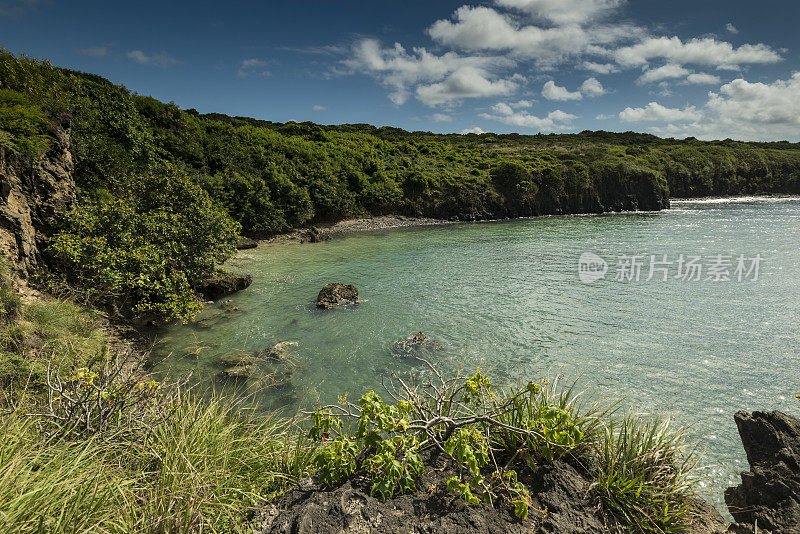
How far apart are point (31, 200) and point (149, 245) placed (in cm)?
361

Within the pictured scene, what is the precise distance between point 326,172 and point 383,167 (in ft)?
36.0

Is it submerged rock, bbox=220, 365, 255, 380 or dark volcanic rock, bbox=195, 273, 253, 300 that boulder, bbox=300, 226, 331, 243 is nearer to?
dark volcanic rock, bbox=195, 273, 253, 300

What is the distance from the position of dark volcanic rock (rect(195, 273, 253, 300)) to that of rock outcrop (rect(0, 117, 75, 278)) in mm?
5239

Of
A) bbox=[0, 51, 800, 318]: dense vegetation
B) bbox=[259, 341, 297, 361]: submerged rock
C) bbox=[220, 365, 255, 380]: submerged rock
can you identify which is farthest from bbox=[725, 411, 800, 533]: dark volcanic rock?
bbox=[0, 51, 800, 318]: dense vegetation

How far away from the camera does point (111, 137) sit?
90.9 feet

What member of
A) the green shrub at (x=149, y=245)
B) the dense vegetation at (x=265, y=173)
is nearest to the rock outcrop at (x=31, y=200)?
the dense vegetation at (x=265, y=173)

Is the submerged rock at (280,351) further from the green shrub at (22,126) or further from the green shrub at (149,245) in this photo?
the green shrub at (22,126)

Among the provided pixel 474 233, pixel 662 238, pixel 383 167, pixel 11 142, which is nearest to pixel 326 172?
pixel 383 167

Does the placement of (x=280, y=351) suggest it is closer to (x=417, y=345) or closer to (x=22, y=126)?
(x=417, y=345)

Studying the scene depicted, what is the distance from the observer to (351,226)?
4009 cm

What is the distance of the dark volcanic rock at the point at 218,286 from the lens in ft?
49.3

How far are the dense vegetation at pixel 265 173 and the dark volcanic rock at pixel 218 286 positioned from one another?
1.32 metres

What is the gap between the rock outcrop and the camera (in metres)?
9.13

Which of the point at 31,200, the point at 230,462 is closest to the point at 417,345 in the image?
the point at 230,462
